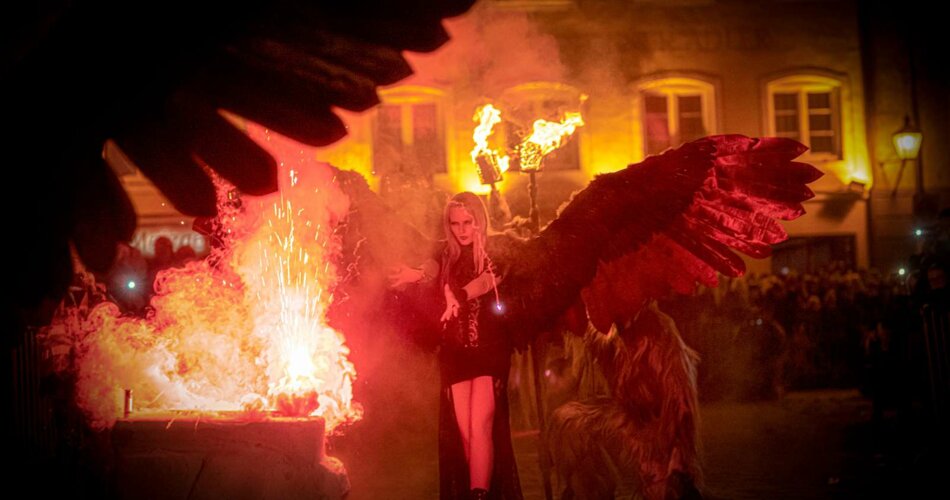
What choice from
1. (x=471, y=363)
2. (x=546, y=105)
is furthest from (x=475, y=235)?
(x=546, y=105)

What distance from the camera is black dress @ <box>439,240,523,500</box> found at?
484 centimetres

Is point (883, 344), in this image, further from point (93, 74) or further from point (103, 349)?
point (93, 74)

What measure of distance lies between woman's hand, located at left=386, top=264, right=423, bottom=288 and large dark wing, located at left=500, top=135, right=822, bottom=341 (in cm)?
49

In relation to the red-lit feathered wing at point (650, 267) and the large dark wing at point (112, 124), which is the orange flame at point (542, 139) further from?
the large dark wing at point (112, 124)

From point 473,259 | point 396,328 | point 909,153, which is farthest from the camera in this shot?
point 909,153

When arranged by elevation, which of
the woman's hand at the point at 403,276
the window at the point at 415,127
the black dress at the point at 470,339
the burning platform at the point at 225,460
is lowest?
the burning platform at the point at 225,460

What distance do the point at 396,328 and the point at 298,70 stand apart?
423cm

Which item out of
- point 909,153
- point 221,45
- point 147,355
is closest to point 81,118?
point 221,45

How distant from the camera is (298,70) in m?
1.15

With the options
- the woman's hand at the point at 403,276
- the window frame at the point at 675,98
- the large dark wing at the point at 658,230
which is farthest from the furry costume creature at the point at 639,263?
the window frame at the point at 675,98

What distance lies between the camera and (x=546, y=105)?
15.8 meters

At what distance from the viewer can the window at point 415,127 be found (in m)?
16.5

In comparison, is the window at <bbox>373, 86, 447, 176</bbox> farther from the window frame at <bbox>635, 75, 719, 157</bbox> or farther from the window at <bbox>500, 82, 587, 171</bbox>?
the window frame at <bbox>635, 75, 719, 157</bbox>

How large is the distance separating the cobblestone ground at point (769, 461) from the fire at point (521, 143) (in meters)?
2.39
